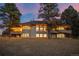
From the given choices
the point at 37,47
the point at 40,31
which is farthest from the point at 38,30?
the point at 37,47

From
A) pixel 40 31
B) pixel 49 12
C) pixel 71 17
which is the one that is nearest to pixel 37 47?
pixel 40 31

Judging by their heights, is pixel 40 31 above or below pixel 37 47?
above

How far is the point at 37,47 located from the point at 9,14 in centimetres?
55

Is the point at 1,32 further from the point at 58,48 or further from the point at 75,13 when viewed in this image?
the point at 75,13

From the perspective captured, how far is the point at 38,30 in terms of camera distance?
10.6 feet

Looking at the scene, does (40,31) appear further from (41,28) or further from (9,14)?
(9,14)

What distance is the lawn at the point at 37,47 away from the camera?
3.20 meters

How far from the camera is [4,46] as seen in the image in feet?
10.5

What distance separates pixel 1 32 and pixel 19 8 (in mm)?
377

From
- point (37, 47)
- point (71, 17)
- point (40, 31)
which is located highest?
point (71, 17)

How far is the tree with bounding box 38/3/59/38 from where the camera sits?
3.21 m

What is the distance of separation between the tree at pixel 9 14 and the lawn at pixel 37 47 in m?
0.21

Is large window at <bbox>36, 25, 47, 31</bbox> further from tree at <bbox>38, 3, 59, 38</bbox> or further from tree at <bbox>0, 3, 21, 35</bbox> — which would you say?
tree at <bbox>0, 3, 21, 35</bbox>

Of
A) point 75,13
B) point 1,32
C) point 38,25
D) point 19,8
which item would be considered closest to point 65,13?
point 75,13
